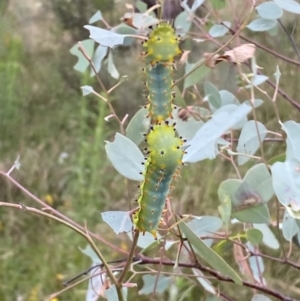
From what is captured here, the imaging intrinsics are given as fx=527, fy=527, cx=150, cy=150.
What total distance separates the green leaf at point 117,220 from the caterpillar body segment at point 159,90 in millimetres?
108

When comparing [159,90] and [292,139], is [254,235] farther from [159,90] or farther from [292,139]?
[159,90]

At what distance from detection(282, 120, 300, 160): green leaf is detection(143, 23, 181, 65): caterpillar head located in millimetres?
144

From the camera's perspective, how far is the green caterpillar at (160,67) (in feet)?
0.92

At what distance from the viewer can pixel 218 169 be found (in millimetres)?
1297

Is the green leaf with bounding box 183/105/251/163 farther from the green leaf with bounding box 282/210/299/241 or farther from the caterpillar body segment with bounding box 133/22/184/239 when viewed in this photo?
the green leaf with bounding box 282/210/299/241

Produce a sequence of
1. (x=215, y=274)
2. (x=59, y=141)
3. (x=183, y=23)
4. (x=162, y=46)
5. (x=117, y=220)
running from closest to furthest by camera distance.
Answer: (x=162, y=46), (x=117, y=220), (x=215, y=274), (x=183, y=23), (x=59, y=141)

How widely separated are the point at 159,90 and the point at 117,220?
13 cm

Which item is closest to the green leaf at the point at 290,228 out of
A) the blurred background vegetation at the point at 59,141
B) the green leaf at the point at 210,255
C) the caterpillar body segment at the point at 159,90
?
the green leaf at the point at 210,255

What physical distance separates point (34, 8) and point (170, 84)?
6.26ft

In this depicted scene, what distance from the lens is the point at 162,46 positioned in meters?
0.28

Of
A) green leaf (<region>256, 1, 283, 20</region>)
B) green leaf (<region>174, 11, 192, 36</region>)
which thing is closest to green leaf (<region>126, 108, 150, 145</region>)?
green leaf (<region>256, 1, 283, 20</region>)

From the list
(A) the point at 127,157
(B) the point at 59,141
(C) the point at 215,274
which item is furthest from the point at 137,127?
(B) the point at 59,141

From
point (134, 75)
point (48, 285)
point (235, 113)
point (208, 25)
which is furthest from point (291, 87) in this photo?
point (235, 113)

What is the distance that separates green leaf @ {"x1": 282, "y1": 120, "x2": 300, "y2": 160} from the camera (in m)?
0.39
